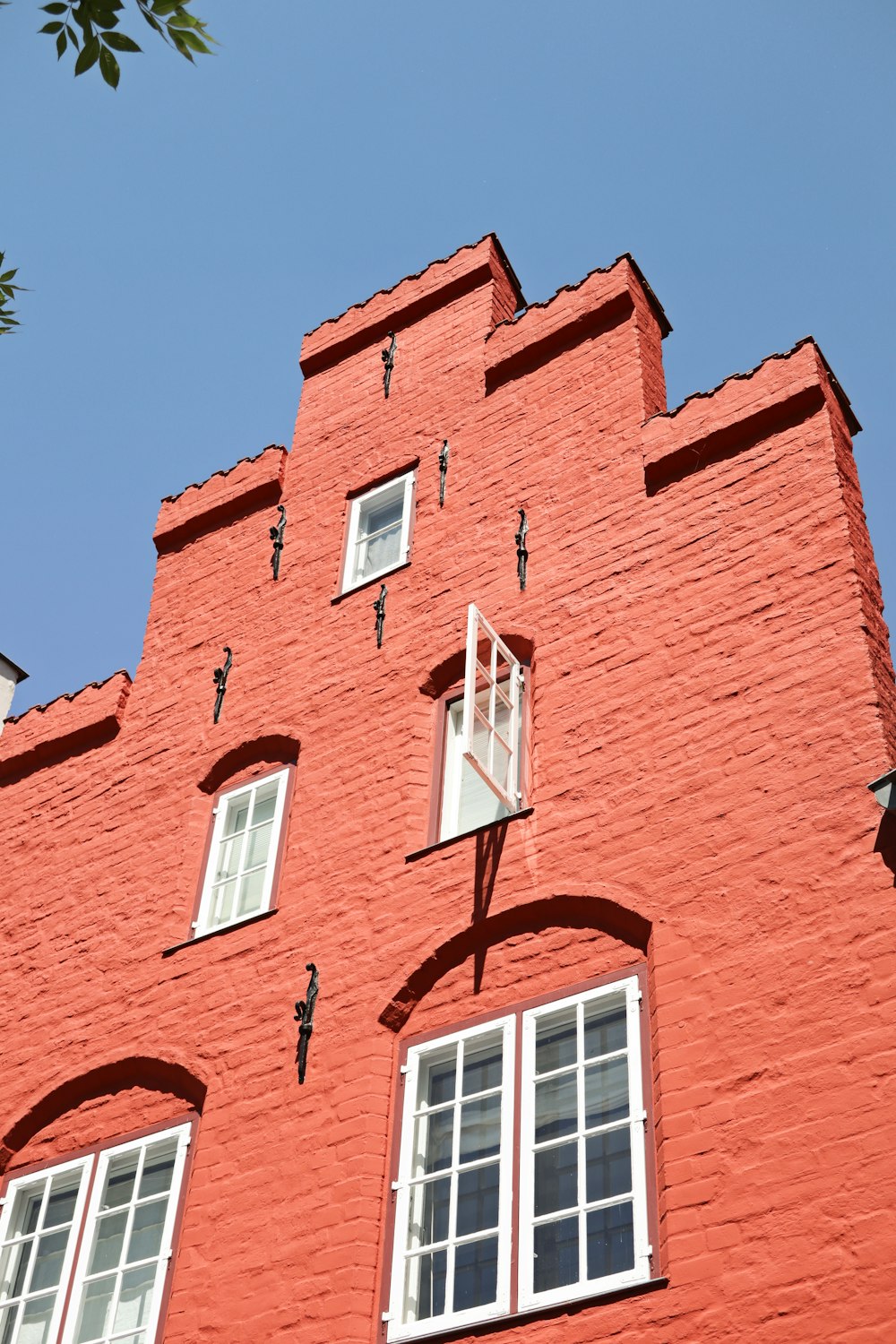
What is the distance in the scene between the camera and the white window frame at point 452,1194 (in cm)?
826

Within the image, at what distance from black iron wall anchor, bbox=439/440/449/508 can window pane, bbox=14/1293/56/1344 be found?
6436 mm

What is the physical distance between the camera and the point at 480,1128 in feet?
30.0

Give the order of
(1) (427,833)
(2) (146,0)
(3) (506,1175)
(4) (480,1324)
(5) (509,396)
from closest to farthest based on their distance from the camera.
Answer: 1. (2) (146,0)
2. (4) (480,1324)
3. (3) (506,1175)
4. (1) (427,833)
5. (5) (509,396)

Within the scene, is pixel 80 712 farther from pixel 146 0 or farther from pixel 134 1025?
pixel 146 0

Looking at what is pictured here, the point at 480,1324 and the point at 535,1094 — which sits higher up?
the point at 535,1094

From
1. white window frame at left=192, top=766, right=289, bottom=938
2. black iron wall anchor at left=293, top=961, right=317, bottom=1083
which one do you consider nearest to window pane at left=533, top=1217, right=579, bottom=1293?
black iron wall anchor at left=293, top=961, right=317, bottom=1083

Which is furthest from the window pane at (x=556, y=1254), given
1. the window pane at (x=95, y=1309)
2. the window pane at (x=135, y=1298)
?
the window pane at (x=95, y=1309)

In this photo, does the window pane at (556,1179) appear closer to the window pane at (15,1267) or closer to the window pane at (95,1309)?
the window pane at (95,1309)

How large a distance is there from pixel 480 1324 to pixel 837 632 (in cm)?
430

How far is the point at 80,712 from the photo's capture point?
46.5 ft

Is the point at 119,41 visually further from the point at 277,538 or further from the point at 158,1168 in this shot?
the point at 277,538

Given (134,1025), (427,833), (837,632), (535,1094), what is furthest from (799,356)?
(134,1025)

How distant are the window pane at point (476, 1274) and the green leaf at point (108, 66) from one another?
5754 mm

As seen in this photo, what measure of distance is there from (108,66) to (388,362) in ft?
30.6
